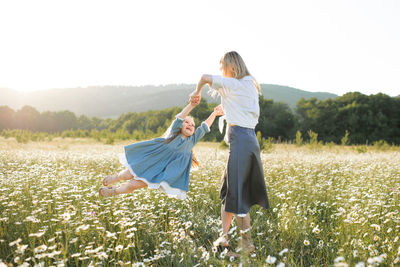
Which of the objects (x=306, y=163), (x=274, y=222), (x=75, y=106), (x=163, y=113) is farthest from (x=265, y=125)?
(x=75, y=106)

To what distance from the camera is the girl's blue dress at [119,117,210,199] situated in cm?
357

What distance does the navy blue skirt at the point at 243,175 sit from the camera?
3342 mm

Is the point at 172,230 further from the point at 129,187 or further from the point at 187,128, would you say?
the point at 187,128

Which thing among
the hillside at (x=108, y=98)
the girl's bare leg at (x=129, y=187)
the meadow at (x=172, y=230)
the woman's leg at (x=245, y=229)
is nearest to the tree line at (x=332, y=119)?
the meadow at (x=172, y=230)

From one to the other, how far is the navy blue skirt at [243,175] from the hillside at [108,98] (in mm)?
117081

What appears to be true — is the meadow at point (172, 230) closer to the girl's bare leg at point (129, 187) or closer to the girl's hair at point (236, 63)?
the girl's bare leg at point (129, 187)

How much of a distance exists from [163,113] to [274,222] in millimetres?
63864

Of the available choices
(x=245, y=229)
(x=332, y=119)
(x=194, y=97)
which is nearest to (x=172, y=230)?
(x=245, y=229)

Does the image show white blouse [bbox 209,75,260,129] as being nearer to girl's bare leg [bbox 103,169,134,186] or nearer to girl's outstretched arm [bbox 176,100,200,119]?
girl's outstretched arm [bbox 176,100,200,119]

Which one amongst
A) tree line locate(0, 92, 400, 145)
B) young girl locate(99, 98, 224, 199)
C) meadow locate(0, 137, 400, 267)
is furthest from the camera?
tree line locate(0, 92, 400, 145)

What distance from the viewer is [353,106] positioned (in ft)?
163

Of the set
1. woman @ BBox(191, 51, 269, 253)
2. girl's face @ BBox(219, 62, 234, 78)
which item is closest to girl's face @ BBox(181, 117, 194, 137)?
woman @ BBox(191, 51, 269, 253)

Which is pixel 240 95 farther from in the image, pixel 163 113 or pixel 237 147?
pixel 163 113

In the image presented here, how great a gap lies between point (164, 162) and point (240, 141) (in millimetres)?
1007
